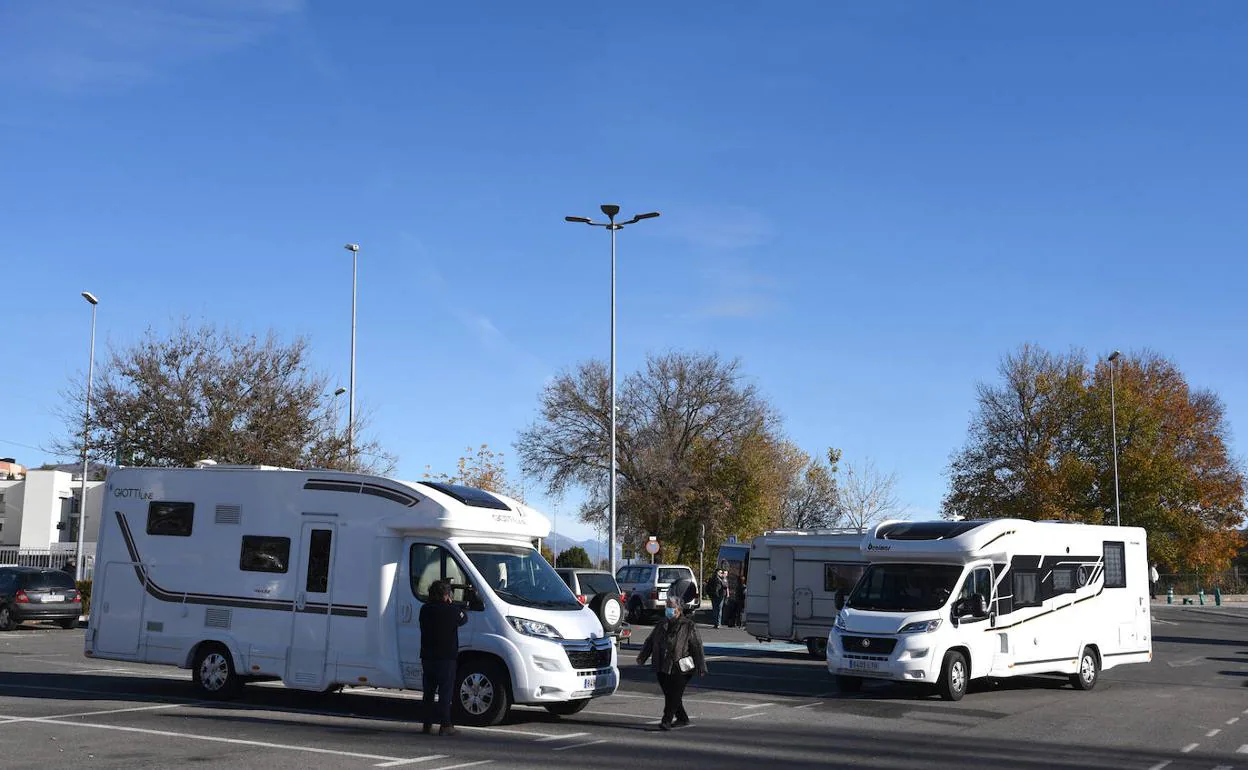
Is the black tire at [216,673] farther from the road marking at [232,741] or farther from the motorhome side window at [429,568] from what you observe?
the motorhome side window at [429,568]

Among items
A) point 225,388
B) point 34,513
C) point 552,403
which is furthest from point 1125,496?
point 34,513

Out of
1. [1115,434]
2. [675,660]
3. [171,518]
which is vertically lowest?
A: [675,660]

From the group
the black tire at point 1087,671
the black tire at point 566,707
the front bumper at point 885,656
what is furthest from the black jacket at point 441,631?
the black tire at point 1087,671

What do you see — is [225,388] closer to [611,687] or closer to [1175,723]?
[611,687]

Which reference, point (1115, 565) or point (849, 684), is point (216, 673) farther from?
point (1115, 565)

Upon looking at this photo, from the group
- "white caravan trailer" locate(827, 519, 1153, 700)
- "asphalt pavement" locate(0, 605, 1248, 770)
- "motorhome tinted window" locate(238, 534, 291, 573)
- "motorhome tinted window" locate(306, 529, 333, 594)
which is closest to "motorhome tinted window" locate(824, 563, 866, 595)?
"asphalt pavement" locate(0, 605, 1248, 770)

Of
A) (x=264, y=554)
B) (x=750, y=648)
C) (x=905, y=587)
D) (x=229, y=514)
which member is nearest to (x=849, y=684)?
(x=905, y=587)

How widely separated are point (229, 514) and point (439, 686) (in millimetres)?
4434

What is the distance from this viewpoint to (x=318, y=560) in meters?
14.6

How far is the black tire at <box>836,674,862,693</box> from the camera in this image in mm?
17875

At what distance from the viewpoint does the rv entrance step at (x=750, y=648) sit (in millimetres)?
26016

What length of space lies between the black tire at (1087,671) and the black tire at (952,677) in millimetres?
3147

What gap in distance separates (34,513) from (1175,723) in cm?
8879

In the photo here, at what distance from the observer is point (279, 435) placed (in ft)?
111
